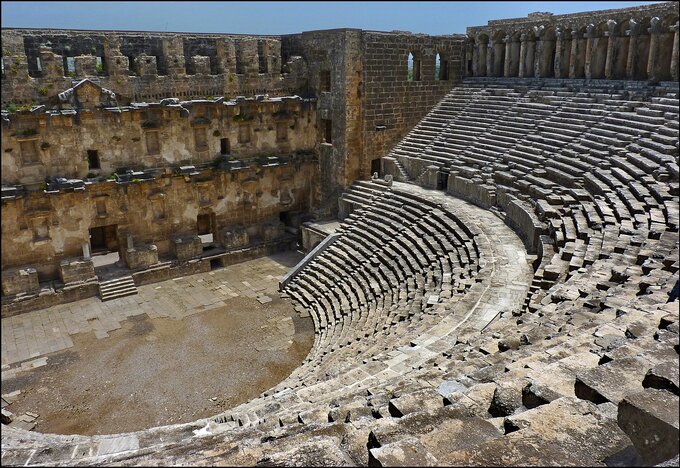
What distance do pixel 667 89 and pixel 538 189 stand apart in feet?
17.0

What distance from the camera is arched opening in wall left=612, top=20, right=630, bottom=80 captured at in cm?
1742

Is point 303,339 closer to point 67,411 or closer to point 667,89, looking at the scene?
point 67,411

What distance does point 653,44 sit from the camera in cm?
1642

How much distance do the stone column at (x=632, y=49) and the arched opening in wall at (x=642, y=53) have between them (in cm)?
7

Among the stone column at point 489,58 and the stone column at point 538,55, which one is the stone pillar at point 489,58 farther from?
the stone column at point 538,55

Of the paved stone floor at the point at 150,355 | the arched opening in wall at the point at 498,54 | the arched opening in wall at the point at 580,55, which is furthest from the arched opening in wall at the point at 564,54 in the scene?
the paved stone floor at the point at 150,355

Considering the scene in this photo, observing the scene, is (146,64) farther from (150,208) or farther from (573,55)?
(573,55)

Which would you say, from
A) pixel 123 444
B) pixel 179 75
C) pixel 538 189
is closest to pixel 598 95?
pixel 538 189

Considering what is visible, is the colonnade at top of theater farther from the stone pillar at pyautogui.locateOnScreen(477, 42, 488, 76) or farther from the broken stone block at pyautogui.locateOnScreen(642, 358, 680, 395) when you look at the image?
the broken stone block at pyautogui.locateOnScreen(642, 358, 680, 395)

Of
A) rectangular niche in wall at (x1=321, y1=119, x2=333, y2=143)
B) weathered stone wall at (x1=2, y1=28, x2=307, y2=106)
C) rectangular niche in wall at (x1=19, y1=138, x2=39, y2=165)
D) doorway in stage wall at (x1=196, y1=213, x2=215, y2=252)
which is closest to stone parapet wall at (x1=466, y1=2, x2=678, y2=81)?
rectangular niche in wall at (x1=321, y1=119, x2=333, y2=143)

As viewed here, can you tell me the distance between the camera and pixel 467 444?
4.04 meters

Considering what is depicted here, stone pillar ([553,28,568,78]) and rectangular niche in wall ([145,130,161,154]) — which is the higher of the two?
stone pillar ([553,28,568,78])

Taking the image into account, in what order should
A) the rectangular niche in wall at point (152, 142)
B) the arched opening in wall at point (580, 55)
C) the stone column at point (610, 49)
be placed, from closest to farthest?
the stone column at point (610, 49)
the rectangular niche in wall at point (152, 142)
the arched opening in wall at point (580, 55)

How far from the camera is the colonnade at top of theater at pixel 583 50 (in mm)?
16516
